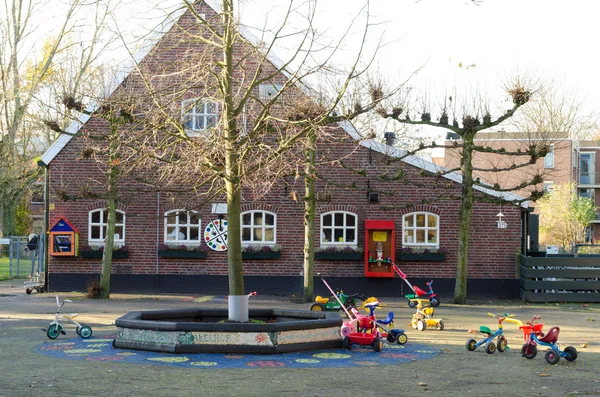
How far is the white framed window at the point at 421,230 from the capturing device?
25.1 m

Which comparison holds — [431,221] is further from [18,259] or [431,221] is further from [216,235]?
[18,259]

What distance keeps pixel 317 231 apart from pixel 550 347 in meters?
13.1

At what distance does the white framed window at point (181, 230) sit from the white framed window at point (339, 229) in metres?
3.60

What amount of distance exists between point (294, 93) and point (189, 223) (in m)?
7.74

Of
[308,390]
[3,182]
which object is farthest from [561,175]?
[308,390]

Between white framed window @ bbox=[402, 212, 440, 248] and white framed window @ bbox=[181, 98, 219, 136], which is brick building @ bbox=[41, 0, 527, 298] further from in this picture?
white framed window @ bbox=[181, 98, 219, 136]

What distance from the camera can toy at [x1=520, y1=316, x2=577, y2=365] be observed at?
12.1 metres

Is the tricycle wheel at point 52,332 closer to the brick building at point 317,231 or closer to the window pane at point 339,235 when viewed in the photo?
the brick building at point 317,231

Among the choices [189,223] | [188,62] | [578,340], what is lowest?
[578,340]

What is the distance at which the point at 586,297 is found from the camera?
24.1 m

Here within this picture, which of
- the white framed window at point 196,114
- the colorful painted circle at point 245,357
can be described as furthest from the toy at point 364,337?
the white framed window at point 196,114

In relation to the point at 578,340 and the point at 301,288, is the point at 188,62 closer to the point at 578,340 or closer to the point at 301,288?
the point at 578,340

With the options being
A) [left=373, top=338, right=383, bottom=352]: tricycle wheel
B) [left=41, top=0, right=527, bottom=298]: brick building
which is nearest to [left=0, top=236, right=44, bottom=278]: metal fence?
[left=41, top=0, right=527, bottom=298]: brick building

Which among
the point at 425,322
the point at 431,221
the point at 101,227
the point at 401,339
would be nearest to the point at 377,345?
the point at 401,339
